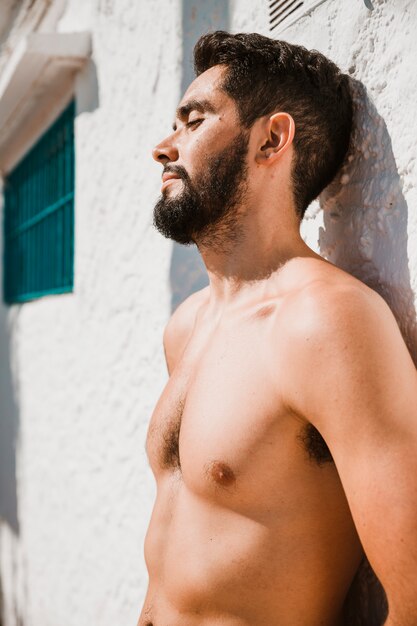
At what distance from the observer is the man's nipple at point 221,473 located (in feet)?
4.55

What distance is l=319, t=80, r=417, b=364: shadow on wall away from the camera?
1478mm

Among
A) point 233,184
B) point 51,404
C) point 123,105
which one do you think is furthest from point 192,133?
point 51,404

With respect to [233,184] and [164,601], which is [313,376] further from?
[164,601]

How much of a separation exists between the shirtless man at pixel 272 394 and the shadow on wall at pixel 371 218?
0.06 m

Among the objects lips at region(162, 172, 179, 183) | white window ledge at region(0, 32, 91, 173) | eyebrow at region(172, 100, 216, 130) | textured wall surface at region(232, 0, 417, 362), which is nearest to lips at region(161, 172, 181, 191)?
lips at region(162, 172, 179, 183)

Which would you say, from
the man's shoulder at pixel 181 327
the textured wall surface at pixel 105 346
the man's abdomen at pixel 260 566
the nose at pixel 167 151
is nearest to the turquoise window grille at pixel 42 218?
the textured wall surface at pixel 105 346

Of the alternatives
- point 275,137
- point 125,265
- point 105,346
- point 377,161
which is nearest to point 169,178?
point 275,137

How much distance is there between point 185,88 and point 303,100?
3.21 feet

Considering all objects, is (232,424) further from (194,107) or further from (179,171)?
(194,107)

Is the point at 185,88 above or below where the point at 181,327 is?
above

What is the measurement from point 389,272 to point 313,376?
0.40 meters

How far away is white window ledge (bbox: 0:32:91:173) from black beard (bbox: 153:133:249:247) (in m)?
2.12

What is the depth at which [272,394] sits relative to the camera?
1.37 metres

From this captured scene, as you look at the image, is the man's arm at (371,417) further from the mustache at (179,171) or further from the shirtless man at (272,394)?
the mustache at (179,171)
